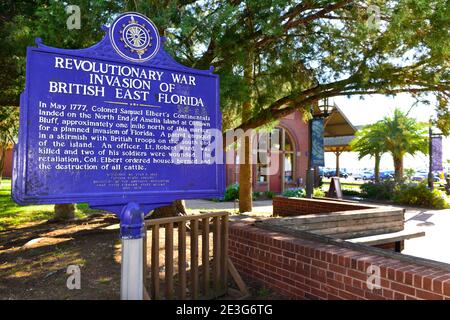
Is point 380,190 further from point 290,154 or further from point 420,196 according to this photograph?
point 290,154

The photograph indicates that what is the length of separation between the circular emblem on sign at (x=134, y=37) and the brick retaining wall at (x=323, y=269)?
8.64 ft

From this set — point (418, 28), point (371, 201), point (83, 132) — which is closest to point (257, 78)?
point (418, 28)

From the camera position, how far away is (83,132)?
10.3ft

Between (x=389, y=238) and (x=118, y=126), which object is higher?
(x=118, y=126)

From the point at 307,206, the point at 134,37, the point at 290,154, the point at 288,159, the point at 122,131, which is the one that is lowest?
the point at 307,206

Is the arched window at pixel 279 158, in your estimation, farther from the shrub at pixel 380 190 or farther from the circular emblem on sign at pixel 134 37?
the circular emblem on sign at pixel 134 37

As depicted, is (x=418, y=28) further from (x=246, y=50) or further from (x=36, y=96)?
(x=36, y=96)

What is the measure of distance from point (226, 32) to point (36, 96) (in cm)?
387

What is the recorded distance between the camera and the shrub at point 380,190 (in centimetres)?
1850

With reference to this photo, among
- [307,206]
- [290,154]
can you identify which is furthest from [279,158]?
[307,206]

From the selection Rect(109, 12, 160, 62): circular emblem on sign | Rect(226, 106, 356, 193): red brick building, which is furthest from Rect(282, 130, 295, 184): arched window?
Rect(109, 12, 160, 62): circular emblem on sign

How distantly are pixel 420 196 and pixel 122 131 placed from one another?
16308 millimetres

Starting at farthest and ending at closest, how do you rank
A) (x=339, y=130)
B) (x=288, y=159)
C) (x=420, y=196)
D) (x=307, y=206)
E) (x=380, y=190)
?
(x=339, y=130) → (x=288, y=159) → (x=380, y=190) → (x=420, y=196) → (x=307, y=206)

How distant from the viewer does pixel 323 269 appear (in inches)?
153
